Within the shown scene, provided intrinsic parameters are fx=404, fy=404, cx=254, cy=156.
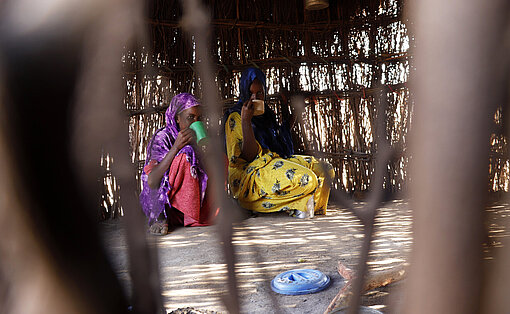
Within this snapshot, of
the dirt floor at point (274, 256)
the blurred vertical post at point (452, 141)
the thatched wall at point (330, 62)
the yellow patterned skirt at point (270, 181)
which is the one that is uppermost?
the thatched wall at point (330, 62)

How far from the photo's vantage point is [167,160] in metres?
3.67

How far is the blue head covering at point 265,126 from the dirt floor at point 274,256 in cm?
87

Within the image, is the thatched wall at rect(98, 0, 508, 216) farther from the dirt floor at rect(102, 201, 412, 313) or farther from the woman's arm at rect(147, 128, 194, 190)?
the woman's arm at rect(147, 128, 194, 190)

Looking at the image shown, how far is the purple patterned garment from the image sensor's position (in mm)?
3758

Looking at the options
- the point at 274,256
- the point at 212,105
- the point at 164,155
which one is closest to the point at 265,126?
the point at 164,155

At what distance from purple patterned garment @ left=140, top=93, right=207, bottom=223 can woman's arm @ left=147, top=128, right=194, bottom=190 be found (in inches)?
3.1

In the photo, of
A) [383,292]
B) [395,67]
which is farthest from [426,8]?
[395,67]

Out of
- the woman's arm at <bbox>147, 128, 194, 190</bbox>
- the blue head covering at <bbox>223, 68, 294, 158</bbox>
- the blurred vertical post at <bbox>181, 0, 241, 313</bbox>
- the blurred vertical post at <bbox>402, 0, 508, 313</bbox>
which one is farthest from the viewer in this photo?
the blue head covering at <bbox>223, 68, 294, 158</bbox>

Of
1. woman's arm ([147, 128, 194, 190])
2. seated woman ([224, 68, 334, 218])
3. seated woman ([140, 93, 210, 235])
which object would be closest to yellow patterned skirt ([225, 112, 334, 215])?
seated woman ([224, 68, 334, 218])

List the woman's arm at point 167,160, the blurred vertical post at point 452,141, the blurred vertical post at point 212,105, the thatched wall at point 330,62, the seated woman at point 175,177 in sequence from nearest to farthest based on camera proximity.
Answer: the blurred vertical post at point 452,141, the blurred vertical post at point 212,105, the woman's arm at point 167,160, the seated woman at point 175,177, the thatched wall at point 330,62

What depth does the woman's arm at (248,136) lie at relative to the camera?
160 inches

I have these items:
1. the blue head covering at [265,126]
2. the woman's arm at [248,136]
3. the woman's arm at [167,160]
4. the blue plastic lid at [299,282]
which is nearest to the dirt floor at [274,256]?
the blue plastic lid at [299,282]

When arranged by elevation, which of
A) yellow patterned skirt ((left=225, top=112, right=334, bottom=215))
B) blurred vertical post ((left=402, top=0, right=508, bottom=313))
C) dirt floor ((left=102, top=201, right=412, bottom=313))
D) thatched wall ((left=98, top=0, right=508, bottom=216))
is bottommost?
dirt floor ((left=102, top=201, right=412, bottom=313))

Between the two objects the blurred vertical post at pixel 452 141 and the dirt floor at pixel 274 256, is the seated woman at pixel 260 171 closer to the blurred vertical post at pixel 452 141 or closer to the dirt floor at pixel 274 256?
the dirt floor at pixel 274 256
